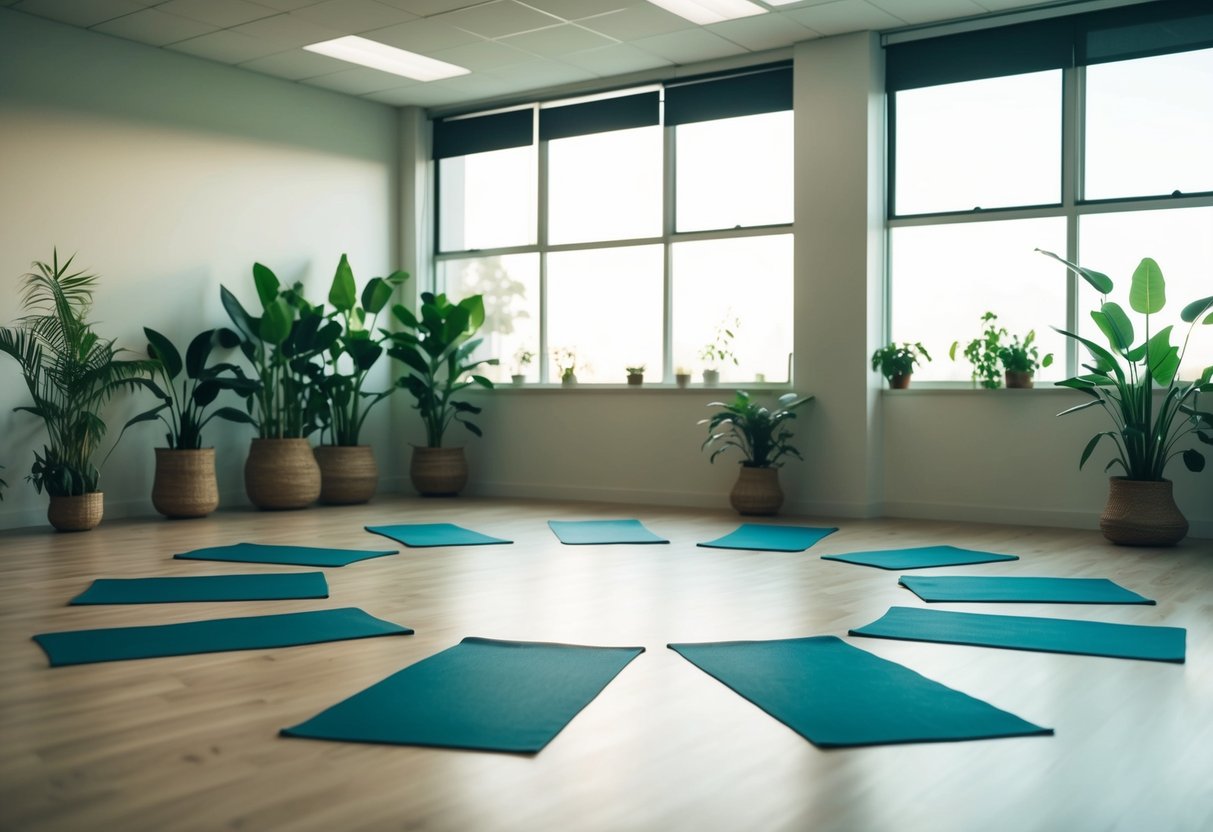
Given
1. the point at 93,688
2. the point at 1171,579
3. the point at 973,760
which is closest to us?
the point at 973,760

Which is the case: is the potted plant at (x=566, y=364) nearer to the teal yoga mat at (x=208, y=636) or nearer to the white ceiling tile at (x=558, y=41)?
the white ceiling tile at (x=558, y=41)

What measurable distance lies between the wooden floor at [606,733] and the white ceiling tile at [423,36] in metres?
3.36

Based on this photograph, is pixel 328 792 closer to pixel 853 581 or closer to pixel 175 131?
pixel 853 581

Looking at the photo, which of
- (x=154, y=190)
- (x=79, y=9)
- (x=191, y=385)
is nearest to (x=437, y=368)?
(x=191, y=385)

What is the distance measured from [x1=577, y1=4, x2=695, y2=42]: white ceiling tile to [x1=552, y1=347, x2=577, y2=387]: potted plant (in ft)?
7.39

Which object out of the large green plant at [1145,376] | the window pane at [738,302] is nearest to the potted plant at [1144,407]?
the large green plant at [1145,376]

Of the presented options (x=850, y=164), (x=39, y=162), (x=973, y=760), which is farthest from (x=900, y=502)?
(x=39, y=162)

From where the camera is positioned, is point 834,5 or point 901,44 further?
point 901,44

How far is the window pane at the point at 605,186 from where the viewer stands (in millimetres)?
7406

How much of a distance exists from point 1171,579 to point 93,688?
3889mm

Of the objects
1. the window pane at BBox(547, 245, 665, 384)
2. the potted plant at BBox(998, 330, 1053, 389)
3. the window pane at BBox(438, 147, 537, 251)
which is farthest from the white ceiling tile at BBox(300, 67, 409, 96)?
the potted plant at BBox(998, 330, 1053, 389)

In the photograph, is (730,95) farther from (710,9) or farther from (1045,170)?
(1045,170)

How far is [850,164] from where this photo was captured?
→ 644 centimetres

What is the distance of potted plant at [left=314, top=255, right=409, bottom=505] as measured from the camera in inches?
281
